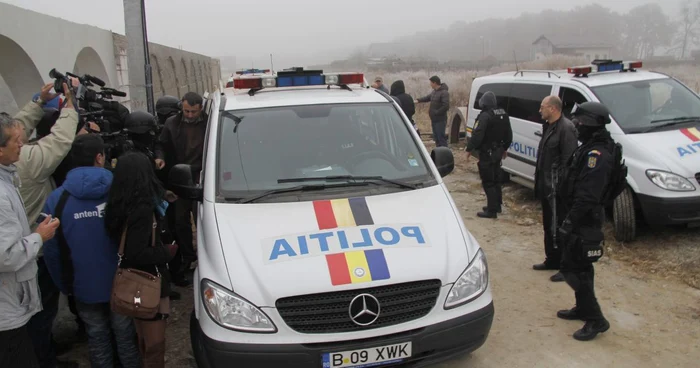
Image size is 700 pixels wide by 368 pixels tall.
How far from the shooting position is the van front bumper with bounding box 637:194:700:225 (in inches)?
201

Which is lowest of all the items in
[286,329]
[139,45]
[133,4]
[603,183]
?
[286,329]

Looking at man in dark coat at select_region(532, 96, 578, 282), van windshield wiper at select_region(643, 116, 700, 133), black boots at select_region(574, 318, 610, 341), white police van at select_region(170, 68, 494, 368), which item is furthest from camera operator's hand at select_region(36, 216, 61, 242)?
van windshield wiper at select_region(643, 116, 700, 133)

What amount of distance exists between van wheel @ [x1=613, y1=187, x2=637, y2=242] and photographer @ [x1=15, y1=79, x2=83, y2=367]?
5.08m

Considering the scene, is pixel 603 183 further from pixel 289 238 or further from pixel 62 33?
pixel 62 33

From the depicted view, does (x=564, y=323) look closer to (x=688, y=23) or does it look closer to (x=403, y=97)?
(x=403, y=97)

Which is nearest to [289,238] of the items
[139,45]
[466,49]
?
[139,45]

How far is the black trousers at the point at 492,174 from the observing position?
6773 mm

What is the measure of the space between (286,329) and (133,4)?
5.25 meters

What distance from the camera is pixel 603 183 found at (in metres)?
3.63

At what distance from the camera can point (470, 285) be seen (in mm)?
3021

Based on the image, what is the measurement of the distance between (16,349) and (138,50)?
4.84 meters

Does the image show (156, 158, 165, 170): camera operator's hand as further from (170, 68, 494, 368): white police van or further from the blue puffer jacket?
the blue puffer jacket

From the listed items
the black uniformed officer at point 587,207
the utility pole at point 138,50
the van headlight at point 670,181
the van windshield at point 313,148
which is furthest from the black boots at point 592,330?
the utility pole at point 138,50

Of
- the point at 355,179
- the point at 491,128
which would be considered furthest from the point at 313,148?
the point at 491,128
